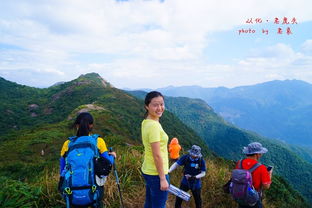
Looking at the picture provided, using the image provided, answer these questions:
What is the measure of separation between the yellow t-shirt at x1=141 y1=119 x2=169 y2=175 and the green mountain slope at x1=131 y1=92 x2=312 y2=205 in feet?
246

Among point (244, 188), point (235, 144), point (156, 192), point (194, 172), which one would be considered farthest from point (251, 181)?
point (235, 144)

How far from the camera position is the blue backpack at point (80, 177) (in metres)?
2.77

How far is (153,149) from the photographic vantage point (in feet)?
8.87

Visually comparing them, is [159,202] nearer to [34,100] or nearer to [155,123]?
[155,123]

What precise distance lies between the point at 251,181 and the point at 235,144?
400ft

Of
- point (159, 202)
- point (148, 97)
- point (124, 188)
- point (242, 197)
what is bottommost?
point (124, 188)

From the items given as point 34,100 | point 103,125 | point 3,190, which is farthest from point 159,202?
point 34,100

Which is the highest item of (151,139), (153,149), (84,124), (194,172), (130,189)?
(84,124)

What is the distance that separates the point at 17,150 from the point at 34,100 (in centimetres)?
4524

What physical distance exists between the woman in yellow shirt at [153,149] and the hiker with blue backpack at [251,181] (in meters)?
1.20

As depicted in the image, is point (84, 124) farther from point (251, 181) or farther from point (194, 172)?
point (251, 181)

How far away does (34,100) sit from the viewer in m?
60.4

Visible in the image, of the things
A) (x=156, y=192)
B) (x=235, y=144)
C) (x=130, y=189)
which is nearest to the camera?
(x=156, y=192)

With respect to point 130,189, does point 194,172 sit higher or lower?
higher
